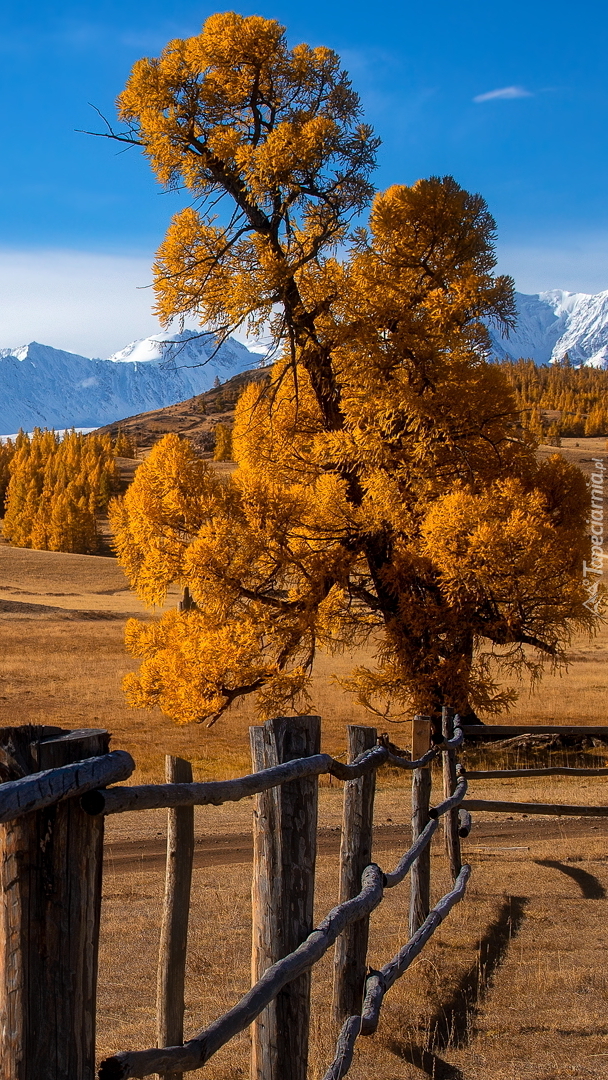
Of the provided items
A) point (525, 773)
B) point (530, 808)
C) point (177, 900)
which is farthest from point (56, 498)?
point (177, 900)

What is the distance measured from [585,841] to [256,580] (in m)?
9.26

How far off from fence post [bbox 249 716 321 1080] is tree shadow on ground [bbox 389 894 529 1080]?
182 centimetres

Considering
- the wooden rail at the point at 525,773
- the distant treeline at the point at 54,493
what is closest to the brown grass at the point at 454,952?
the wooden rail at the point at 525,773

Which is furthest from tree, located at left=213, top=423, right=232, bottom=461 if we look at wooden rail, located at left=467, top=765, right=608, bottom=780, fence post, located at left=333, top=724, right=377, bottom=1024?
fence post, located at left=333, top=724, right=377, bottom=1024

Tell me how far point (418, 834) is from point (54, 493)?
10785 cm

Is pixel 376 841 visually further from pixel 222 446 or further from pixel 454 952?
pixel 222 446

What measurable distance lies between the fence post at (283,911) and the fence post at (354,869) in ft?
4.70

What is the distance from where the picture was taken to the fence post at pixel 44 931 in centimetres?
252

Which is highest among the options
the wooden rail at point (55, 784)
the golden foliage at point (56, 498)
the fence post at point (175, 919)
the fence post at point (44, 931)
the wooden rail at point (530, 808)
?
the golden foliage at point (56, 498)

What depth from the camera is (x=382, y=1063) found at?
5.70 m

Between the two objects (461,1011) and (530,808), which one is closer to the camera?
(461,1011)

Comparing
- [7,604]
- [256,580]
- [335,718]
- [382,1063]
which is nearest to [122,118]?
[256,580]

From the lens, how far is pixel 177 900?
494 cm

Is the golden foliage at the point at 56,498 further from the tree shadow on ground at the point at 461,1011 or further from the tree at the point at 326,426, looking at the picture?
the tree shadow on ground at the point at 461,1011
